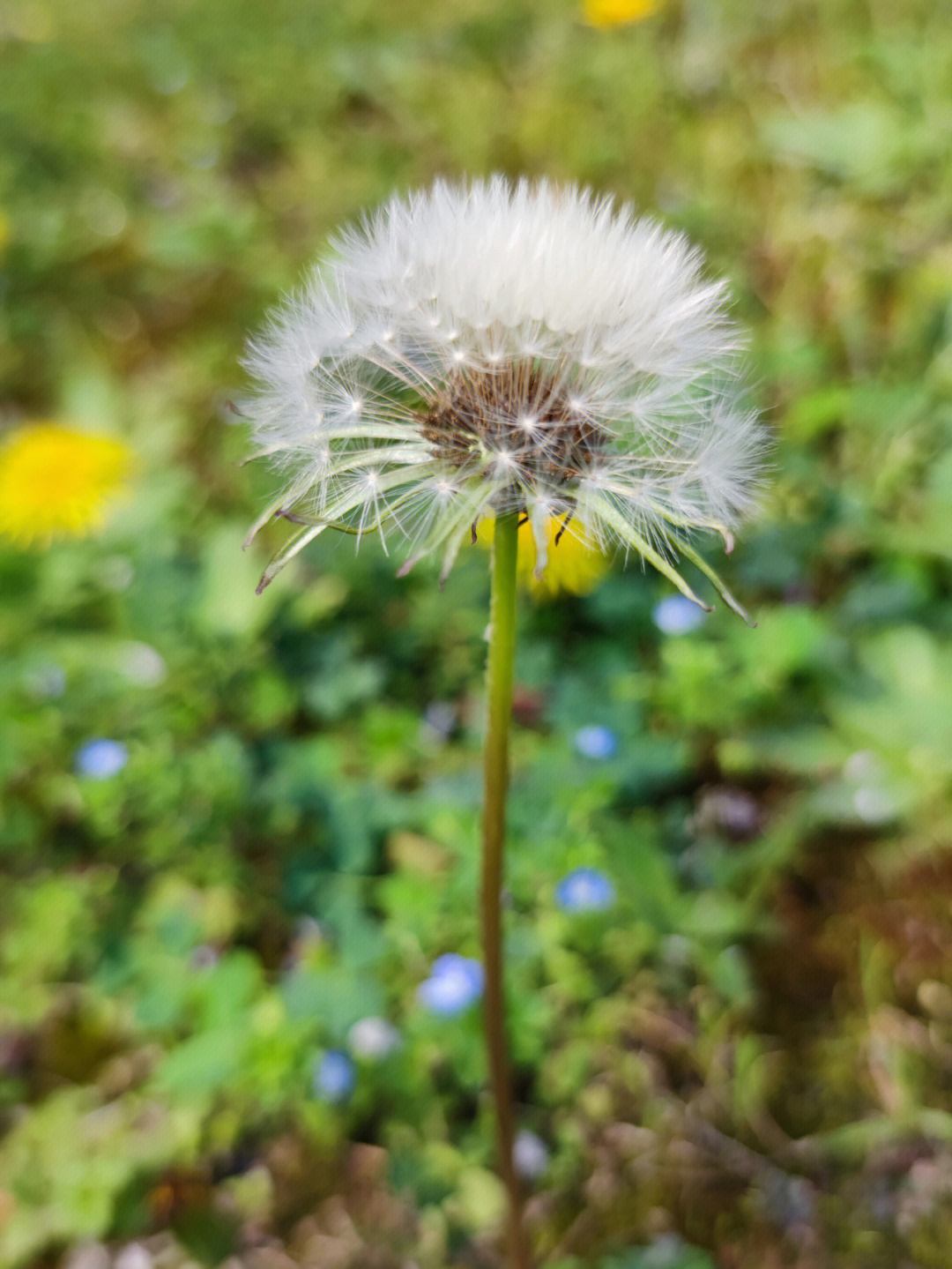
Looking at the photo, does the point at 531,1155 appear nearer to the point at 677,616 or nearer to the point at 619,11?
the point at 677,616

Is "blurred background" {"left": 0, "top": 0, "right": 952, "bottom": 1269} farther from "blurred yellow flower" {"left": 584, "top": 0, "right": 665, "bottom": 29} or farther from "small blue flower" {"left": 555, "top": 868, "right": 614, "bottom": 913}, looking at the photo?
"blurred yellow flower" {"left": 584, "top": 0, "right": 665, "bottom": 29}

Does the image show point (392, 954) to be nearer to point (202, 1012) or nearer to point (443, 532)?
point (202, 1012)

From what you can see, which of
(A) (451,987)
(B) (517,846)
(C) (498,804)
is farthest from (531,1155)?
(C) (498,804)

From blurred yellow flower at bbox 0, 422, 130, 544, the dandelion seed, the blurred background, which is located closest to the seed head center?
the dandelion seed

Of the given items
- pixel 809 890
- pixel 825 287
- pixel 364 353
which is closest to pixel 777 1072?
pixel 809 890

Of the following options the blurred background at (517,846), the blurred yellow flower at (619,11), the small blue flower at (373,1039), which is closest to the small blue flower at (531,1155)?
the blurred background at (517,846)

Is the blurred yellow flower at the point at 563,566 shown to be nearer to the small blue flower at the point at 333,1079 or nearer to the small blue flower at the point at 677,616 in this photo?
the small blue flower at the point at 677,616
